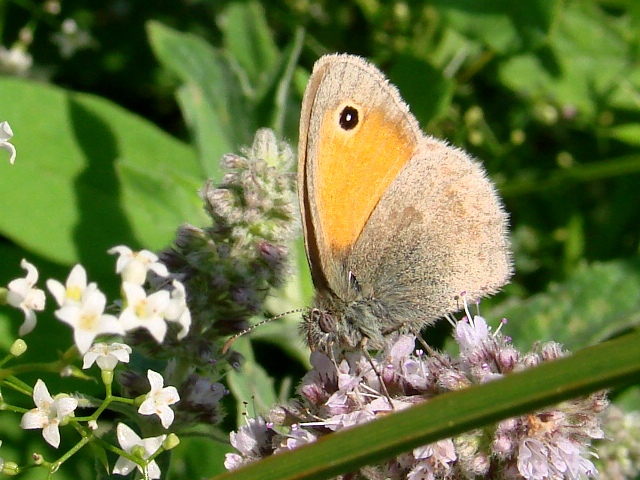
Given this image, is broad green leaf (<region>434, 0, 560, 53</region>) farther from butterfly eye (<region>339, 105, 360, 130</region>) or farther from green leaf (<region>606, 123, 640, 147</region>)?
butterfly eye (<region>339, 105, 360, 130</region>)

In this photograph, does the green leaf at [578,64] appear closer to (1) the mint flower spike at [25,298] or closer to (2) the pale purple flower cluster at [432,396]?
(2) the pale purple flower cluster at [432,396]

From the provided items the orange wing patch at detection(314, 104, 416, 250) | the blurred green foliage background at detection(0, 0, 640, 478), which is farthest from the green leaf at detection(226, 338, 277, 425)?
the orange wing patch at detection(314, 104, 416, 250)

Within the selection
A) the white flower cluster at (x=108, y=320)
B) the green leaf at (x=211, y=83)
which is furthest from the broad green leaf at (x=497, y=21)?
the white flower cluster at (x=108, y=320)

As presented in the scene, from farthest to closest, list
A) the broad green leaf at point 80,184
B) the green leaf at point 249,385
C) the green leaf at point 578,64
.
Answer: the green leaf at point 578,64
the broad green leaf at point 80,184
the green leaf at point 249,385

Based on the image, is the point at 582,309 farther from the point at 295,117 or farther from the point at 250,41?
Result: the point at 250,41

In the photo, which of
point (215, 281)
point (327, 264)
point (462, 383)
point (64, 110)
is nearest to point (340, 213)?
point (327, 264)

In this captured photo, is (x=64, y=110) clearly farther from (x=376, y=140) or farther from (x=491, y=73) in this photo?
(x=491, y=73)
